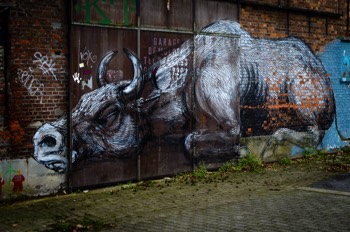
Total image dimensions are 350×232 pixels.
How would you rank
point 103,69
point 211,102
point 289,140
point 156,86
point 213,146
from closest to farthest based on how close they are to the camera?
point 103,69 < point 156,86 < point 211,102 < point 213,146 < point 289,140

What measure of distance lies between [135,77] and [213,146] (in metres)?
2.77

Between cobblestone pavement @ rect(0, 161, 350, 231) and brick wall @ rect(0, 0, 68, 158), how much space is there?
1.44m

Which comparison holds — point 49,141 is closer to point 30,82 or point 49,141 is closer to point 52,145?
point 52,145

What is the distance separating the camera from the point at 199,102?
10891 mm

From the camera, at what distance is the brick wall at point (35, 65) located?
8.19m

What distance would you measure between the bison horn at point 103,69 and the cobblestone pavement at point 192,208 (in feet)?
6.93

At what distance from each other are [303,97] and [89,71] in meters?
6.73

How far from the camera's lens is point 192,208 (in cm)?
784

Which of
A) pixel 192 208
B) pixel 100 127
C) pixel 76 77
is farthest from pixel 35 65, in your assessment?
pixel 192 208

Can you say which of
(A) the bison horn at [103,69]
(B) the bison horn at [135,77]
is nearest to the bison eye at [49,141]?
(A) the bison horn at [103,69]

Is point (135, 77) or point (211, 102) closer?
point (135, 77)

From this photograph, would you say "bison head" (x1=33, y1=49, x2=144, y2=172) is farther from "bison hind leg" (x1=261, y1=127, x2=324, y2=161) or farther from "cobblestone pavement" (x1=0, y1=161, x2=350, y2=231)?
"bison hind leg" (x1=261, y1=127, x2=324, y2=161)

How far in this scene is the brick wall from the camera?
8.19 meters

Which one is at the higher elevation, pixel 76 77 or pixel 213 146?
pixel 76 77
